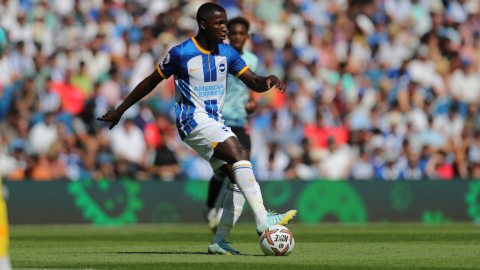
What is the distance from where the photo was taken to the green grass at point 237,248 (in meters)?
6.62

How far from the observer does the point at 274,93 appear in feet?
58.7

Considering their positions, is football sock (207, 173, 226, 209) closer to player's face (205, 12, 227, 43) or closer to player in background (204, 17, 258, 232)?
player in background (204, 17, 258, 232)

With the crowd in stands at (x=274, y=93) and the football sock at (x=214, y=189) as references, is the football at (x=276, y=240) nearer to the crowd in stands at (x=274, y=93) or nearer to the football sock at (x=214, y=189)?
the football sock at (x=214, y=189)

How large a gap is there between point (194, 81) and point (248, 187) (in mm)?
1203

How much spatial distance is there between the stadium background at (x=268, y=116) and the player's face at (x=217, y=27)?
26.3 ft

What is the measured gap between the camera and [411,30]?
846 inches

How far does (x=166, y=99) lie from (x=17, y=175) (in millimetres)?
3762

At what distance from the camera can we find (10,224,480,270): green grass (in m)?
6.62

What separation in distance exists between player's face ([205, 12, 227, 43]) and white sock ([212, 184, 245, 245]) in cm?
163

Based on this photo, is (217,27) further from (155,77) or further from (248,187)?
(248,187)

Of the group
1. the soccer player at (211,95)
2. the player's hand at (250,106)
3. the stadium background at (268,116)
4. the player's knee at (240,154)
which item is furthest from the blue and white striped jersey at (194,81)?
the stadium background at (268,116)

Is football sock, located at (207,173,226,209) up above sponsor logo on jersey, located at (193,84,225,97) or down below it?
below

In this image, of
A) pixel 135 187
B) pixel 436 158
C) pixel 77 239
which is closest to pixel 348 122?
pixel 436 158

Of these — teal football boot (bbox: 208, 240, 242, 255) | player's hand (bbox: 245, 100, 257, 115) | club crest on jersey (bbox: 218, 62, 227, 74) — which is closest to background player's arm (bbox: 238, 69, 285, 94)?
club crest on jersey (bbox: 218, 62, 227, 74)
